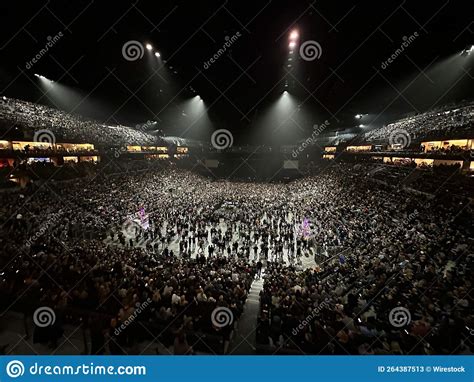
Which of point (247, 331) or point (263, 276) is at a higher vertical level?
point (263, 276)

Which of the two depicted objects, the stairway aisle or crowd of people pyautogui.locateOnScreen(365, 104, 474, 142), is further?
crowd of people pyautogui.locateOnScreen(365, 104, 474, 142)

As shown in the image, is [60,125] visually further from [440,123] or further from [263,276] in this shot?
[440,123]

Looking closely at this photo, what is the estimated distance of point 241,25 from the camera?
15.0m

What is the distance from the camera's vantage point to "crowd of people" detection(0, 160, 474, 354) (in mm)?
5551

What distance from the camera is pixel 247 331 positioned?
6402 millimetres

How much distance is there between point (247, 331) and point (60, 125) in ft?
118

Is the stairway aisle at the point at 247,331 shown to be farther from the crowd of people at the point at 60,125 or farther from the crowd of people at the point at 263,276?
the crowd of people at the point at 60,125

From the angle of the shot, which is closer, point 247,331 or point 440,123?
point 247,331

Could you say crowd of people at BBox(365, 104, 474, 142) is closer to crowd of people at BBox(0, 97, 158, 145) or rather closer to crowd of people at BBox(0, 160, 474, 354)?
crowd of people at BBox(0, 160, 474, 354)

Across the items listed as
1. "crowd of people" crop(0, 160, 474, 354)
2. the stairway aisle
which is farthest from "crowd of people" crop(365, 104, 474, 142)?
the stairway aisle

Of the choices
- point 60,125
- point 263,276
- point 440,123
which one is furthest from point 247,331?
point 60,125

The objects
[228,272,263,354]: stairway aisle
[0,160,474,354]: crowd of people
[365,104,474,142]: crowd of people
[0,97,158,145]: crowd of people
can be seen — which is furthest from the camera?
[0,97,158,145]: crowd of people

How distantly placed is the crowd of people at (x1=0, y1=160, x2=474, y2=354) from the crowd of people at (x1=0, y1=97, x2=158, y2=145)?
43.5ft

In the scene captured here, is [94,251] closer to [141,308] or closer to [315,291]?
[141,308]
